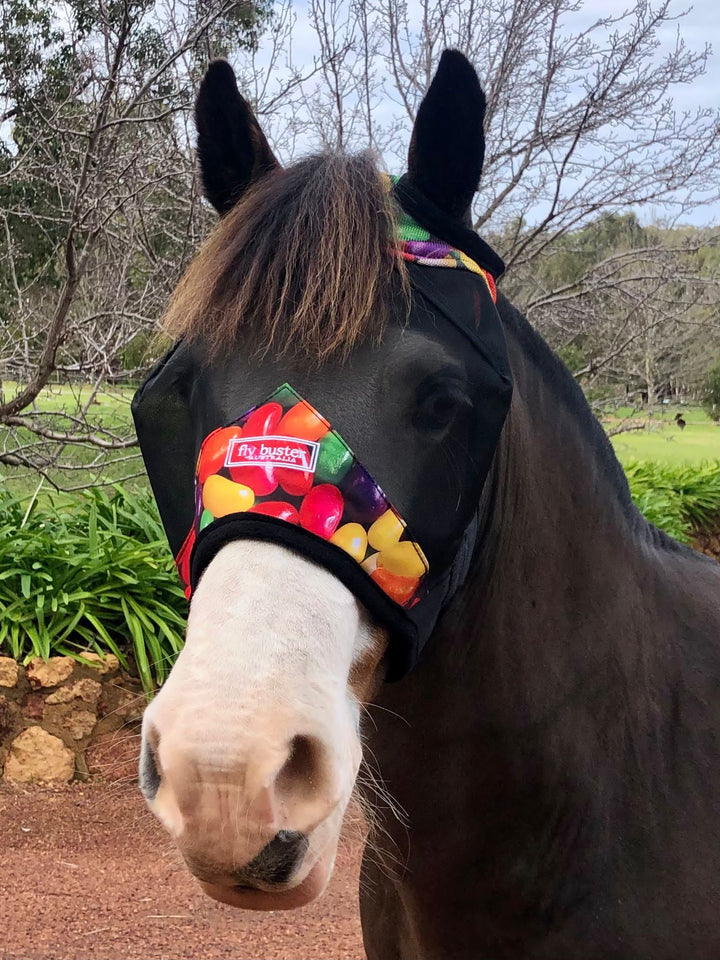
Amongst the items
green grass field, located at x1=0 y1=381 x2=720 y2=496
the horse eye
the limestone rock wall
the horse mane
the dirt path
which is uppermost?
the horse mane

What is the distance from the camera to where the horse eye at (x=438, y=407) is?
1.37 m

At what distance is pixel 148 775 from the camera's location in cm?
114

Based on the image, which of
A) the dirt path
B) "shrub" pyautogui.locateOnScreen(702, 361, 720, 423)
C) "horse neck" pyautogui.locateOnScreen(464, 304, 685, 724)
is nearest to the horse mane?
"horse neck" pyautogui.locateOnScreen(464, 304, 685, 724)

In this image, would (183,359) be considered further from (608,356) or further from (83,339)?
(608,356)

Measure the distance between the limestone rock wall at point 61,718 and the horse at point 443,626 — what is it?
11.4 feet

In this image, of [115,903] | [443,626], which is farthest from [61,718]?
[443,626]

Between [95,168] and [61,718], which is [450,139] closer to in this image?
[95,168]

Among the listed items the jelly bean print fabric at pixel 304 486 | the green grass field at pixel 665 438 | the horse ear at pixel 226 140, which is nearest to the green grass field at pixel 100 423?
the green grass field at pixel 665 438

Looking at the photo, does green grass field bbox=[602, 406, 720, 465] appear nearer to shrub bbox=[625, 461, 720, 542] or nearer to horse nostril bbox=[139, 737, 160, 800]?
shrub bbox=[625, 461, 720, 542]

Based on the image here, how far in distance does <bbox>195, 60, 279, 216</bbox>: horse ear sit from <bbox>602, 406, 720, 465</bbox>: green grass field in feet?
23.0

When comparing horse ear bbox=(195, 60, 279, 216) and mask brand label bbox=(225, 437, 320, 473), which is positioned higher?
horse ear bbox=(195, 60, 279, 216)

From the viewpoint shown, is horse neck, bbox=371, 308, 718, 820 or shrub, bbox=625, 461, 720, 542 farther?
shrub, bbox=625, 461, 720, 542

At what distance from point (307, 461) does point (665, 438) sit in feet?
36.2

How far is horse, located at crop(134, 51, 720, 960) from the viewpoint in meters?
1.12
